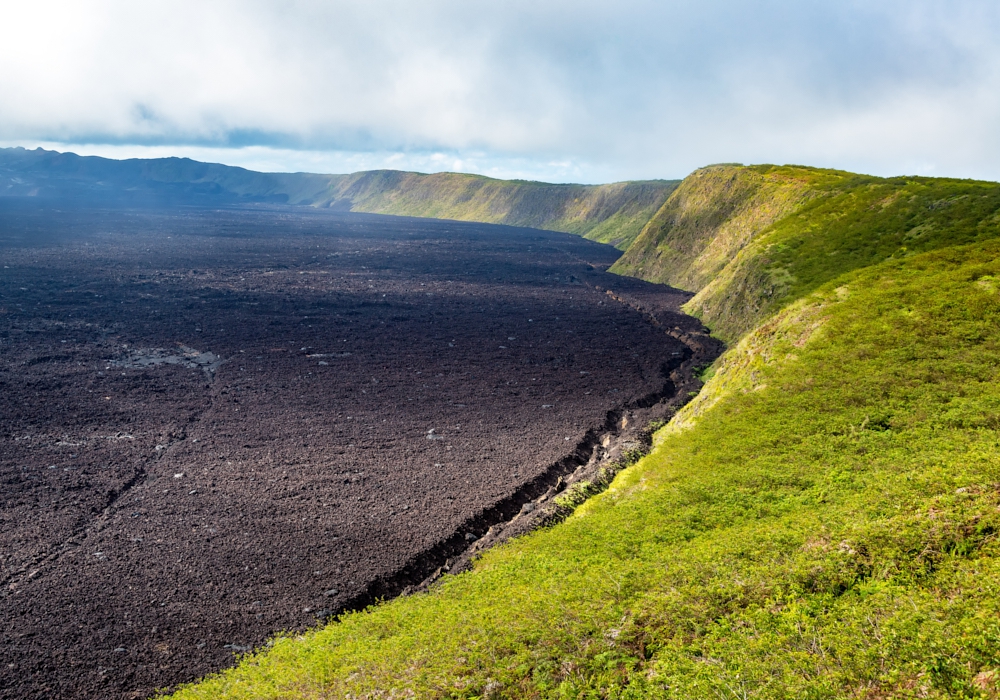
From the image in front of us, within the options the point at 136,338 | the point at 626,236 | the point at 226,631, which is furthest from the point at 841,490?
the point at 626,236

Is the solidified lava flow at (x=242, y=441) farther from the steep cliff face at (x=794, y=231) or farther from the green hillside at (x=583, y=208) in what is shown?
the green hillside at (x=583, y=208)

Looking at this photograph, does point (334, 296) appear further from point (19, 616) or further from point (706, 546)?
point (706, 546)

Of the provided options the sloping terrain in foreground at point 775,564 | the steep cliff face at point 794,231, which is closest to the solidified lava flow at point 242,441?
the sloping terrain in foreground at point 775,564

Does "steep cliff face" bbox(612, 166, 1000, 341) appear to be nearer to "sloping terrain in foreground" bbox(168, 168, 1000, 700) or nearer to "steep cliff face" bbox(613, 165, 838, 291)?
"steep cliff face" bbox(613, 165, 838, 291)

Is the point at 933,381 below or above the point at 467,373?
above

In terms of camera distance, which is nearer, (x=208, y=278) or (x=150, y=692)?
(x=150, y=692)

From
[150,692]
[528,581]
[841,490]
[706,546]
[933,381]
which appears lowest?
[150,692]

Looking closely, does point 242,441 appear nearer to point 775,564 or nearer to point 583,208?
point 775,564

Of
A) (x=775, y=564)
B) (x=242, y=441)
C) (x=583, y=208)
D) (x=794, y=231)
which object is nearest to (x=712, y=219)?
(x=794, y=231)
